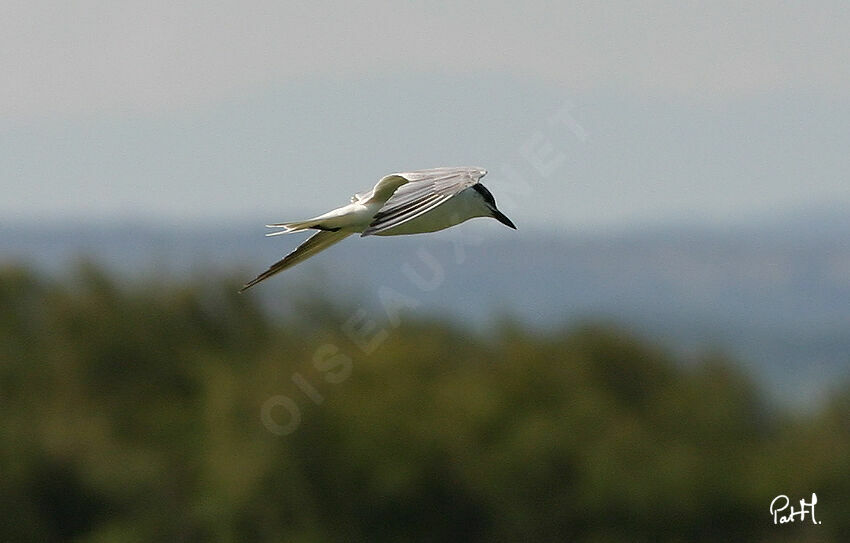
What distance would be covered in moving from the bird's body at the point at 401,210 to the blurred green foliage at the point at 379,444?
49.5 ft

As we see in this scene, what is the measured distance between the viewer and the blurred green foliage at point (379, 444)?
875 inches

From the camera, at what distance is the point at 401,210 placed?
17.0 ft

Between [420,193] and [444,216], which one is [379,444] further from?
[420,193]

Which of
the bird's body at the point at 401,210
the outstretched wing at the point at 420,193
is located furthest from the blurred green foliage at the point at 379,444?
the outstretched wing at the point at 420,193

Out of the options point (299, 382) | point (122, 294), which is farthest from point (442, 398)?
point (122, 294)

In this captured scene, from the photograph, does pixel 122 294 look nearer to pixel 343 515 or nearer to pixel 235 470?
pixel 235 470

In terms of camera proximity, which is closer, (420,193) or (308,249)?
(420,193)
